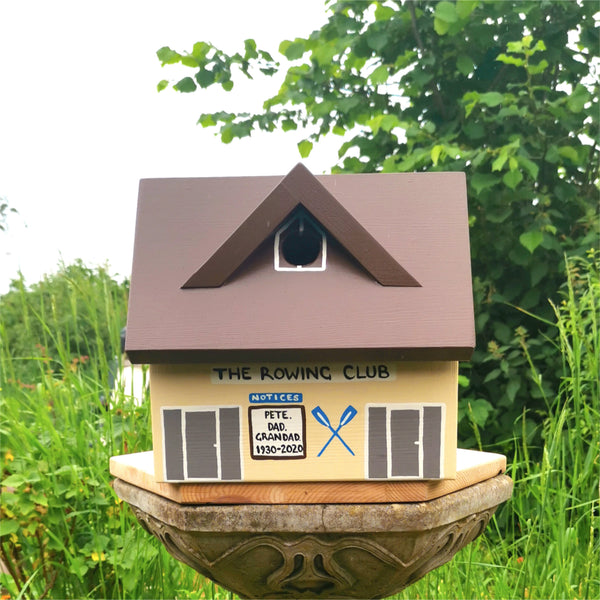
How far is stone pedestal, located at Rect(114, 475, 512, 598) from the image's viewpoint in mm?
1450

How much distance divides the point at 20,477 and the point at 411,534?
1.36m

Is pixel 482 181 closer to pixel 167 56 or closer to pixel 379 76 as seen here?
pixel 379 76

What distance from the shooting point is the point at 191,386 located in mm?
1447

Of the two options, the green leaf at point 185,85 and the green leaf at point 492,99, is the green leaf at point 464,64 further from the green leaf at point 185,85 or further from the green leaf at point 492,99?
the green leaf at point 185,85

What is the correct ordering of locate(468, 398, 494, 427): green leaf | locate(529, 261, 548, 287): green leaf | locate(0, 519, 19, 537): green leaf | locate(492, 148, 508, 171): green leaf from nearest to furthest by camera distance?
locate(0, 519, 19, 537): green leaf
locate(492, 148, 508, 171): green leaf
locate(468, 398, 494, 427): green leaf
locate(529, 261, 548, 287): green leaf

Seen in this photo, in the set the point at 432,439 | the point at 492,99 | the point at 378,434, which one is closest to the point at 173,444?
the point at 378,434

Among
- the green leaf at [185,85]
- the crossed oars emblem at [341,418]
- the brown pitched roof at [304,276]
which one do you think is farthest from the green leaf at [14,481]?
the green leaf at [185,85]

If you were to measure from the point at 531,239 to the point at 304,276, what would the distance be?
63.6 inches

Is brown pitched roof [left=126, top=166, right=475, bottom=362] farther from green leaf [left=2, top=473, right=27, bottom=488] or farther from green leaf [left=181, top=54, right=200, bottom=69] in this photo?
green leaf [left=181, top=54, right=200, bottom=69]

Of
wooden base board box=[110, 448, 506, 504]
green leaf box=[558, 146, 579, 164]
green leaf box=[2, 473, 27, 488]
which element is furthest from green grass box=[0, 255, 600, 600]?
wooden base board box=[110, 448, 506, 504]

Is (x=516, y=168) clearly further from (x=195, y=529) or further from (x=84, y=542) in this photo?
(x=84, y=542)

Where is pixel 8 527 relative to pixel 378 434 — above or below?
below

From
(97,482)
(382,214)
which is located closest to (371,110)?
(382,214)

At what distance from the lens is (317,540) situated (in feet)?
4.84
